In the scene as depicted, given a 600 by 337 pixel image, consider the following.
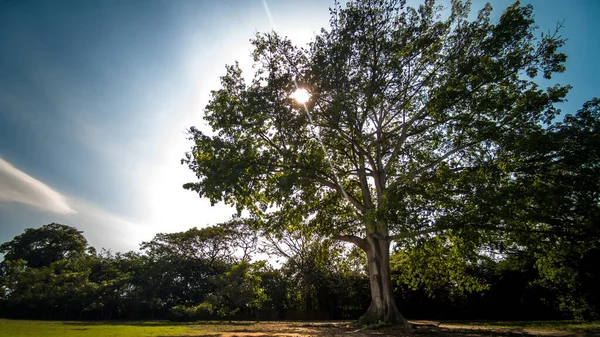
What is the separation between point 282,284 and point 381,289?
841 inches

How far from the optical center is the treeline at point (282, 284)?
16156 mm

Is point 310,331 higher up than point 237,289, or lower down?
lower down

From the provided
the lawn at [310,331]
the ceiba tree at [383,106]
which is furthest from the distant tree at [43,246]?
the ceiba tree at [383,106]

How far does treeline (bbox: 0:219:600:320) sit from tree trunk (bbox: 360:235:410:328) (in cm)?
215

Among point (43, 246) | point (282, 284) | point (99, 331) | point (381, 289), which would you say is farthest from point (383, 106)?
point (43, 246)

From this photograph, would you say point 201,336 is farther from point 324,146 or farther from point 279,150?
point 324,146

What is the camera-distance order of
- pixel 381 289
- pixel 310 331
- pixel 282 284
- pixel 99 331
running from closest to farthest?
pixel 99 331
pixel 310 331
pixel 381 289
pixel 282 284

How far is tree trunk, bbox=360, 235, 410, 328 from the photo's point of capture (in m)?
13.0

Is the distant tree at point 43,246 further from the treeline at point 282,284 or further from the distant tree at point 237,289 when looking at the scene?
the distant tree at point 237,289

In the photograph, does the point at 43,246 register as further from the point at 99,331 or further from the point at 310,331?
the point at 310,331

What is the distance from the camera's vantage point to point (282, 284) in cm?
3319

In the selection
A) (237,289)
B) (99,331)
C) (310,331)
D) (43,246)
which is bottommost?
(310,331)

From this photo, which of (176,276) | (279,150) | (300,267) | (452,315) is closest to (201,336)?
(279,150)

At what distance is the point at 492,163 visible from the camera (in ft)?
39.6
